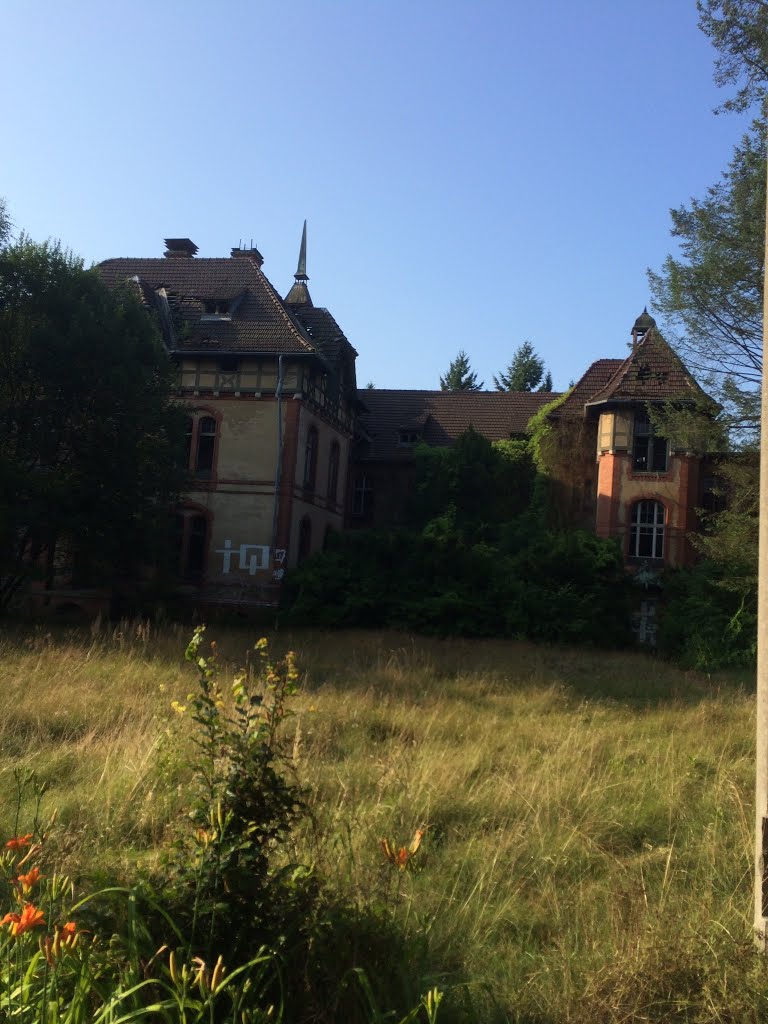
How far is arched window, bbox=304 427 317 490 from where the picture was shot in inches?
1195

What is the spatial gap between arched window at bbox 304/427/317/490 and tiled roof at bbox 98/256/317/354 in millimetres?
3014

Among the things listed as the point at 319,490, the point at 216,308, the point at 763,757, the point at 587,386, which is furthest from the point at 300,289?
the point at 763,757

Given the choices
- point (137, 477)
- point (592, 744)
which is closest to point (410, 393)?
point (137, 477)

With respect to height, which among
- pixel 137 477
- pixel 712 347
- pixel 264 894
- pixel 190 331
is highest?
pixel 190 331

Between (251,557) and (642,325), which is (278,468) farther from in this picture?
(642,325)

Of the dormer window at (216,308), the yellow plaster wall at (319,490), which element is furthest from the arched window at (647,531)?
the dormer window at (216,308)

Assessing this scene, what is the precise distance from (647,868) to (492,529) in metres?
26.1

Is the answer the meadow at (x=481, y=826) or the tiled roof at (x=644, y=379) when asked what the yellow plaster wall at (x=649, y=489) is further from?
the meadow at (x=481, y=826)

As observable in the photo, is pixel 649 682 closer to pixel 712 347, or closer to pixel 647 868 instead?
pixel 712 347

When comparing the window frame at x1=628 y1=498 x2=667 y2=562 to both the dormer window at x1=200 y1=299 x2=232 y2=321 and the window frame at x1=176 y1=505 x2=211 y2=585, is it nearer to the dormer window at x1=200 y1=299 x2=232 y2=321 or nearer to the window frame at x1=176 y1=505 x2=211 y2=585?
the window frame at x1=176 y1=505 x2=211 y2=585

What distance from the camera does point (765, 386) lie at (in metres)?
4.20

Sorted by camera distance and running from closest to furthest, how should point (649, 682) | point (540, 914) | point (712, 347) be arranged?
point (540, 914), point (649, 682), point (712, 347)

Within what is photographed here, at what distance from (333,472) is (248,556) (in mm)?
6781

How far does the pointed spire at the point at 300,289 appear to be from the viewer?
35.4m
